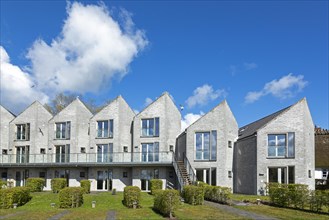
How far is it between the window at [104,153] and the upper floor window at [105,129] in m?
1.06

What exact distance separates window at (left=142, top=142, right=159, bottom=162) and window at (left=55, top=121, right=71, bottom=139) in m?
9.14

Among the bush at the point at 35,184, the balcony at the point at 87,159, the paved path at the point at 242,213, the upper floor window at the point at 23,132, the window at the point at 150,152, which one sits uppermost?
the upper floor window at the point at 23,132

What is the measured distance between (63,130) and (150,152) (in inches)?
429

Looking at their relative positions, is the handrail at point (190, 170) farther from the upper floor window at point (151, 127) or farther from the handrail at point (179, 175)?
the upper floor window at point (151, 127)

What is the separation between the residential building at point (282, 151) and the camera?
30062mm

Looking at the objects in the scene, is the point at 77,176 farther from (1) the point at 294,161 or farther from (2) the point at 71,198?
(1) the point at 294,161

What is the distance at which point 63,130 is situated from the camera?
4047 cm

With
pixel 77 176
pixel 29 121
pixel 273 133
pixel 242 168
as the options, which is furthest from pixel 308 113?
pixel 29 121

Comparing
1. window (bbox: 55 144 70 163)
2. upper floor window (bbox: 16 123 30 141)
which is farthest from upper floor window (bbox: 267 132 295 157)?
upper floor window (bbox: 16 123 30 141)

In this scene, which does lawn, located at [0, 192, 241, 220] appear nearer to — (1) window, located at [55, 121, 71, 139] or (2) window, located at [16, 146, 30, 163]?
(1) window, located at [55, 121, 71, 139]

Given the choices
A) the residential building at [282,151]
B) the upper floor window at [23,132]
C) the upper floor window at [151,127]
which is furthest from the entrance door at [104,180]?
the residential building at [282,151]

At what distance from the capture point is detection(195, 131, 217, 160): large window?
33500 millimetres

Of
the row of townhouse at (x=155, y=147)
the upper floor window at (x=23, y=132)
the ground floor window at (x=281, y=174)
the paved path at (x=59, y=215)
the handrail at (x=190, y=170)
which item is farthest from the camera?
the upper floor window at (x=23, y=132)

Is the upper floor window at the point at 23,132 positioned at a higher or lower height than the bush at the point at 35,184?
higher
